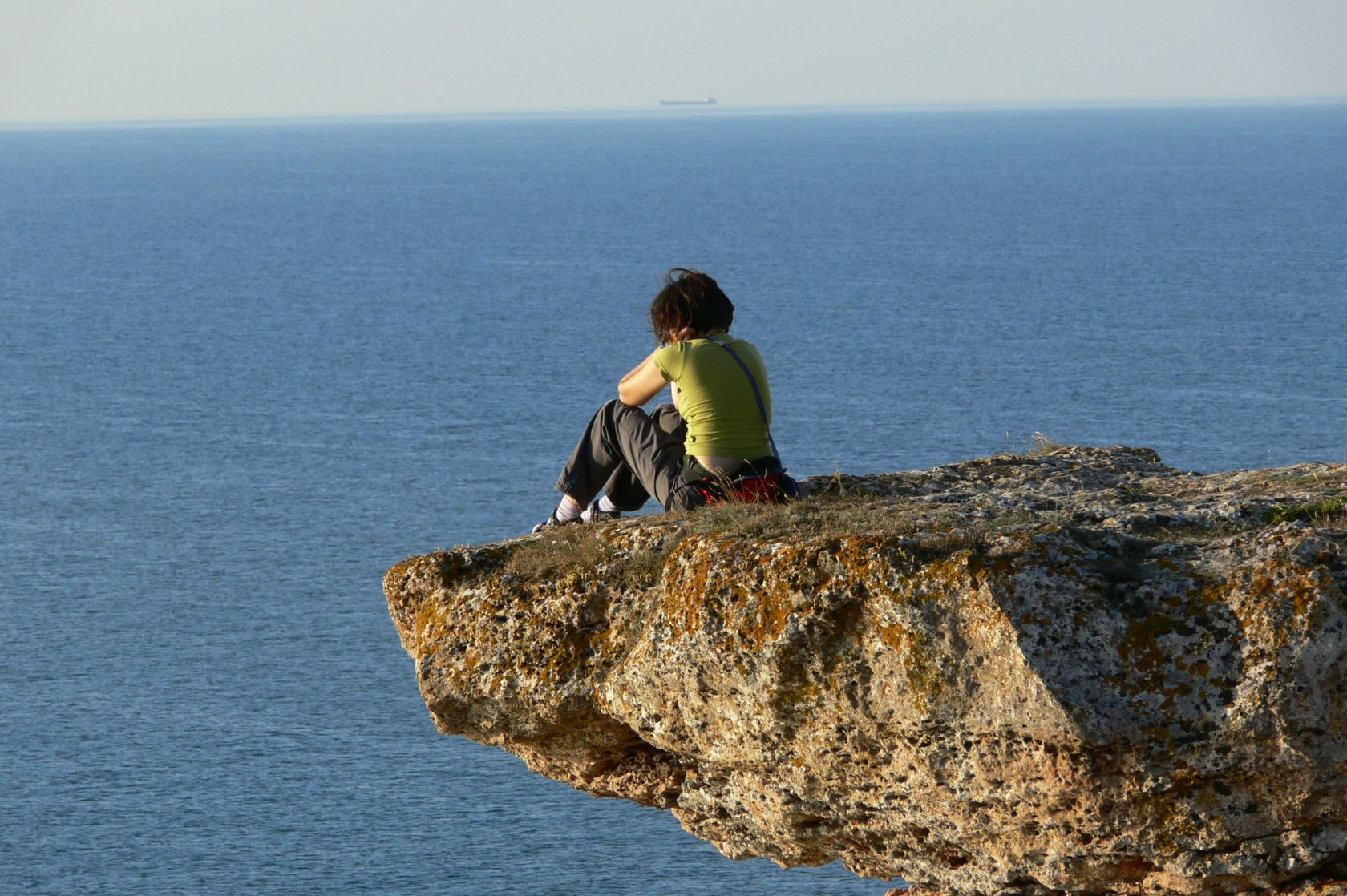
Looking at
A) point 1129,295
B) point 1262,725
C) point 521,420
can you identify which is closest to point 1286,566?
point 1262,725

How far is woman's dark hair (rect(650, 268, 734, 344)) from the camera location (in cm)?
1266

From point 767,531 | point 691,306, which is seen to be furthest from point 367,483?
point 767,531

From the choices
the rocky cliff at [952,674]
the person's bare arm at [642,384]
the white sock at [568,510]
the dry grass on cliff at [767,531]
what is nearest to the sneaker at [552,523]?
the white sock at [568,510]

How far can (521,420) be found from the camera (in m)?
142

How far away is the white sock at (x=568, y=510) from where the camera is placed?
1338cm

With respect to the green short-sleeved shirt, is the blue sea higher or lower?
lower

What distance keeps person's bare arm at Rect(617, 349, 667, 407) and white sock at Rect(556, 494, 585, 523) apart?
103cm

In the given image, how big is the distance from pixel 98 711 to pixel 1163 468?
93.5 m

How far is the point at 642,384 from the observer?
12.7m

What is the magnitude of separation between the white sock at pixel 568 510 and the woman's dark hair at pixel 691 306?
162 cm

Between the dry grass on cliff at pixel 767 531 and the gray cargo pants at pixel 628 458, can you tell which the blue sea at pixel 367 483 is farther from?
the dry grass on cliff at pixel 767 531

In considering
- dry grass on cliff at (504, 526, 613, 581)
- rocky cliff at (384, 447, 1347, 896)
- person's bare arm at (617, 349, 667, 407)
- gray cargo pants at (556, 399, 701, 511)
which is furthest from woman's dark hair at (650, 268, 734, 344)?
dry grass on cliff at (504, 526, 613, 581)

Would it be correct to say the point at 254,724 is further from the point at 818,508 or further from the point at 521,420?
the point at 818,508

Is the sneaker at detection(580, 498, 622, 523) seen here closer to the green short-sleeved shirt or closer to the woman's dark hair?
the green short-sleeved shirt
